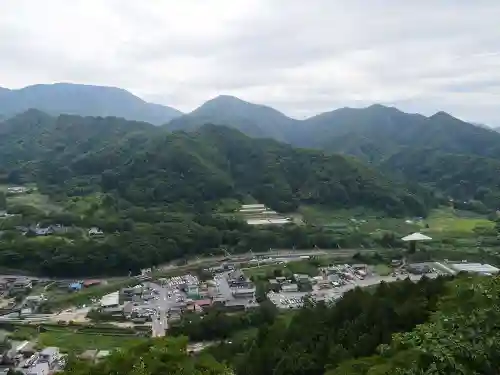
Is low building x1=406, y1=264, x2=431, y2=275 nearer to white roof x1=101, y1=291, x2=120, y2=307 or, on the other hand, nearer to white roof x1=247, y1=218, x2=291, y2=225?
white roof x1=247, y1=218, x2=291, y2=225

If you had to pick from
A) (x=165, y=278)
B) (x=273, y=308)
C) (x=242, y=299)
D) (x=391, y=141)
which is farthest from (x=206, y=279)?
(x=391, y=141)

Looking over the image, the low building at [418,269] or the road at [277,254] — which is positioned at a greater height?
the road at [277,254]

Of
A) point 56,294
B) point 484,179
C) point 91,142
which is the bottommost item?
point 56,294

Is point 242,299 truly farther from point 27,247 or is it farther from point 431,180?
point 431,180

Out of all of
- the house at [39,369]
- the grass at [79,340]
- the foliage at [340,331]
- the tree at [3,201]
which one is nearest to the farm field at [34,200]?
the tree at [3,201]

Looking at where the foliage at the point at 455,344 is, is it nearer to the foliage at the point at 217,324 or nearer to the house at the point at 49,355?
the foliage at the point at 217,324

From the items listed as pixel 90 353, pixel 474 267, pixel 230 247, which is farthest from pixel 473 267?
pixel 90 353

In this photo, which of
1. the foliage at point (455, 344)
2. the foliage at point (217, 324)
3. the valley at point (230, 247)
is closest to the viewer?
the foliage at point (455, 344)

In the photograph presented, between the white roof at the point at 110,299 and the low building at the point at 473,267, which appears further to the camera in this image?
the low building at the point at 473,267
